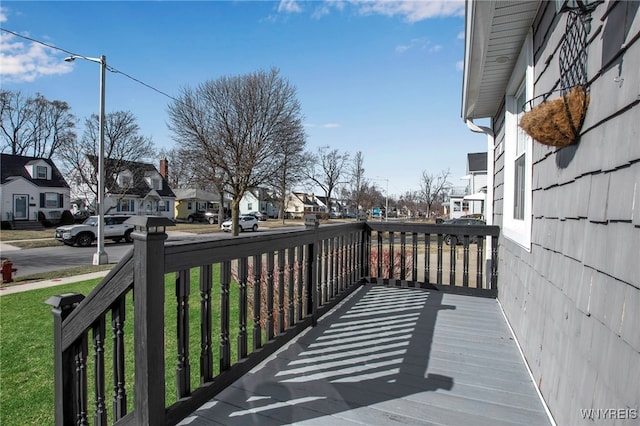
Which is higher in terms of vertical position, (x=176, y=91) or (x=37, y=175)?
(x=176, y=91)

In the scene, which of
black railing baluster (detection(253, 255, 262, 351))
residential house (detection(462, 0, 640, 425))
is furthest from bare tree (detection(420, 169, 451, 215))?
black railing baluster (detection(253, 255, 262, 351))

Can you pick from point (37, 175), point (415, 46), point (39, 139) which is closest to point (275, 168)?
point (415, 46)

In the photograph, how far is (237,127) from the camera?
16.2 metres

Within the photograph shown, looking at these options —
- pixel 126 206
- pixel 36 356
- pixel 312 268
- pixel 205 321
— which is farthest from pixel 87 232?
pixel 205 321

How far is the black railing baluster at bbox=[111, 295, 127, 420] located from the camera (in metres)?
1.53

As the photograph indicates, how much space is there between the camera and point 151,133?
81.7 feet

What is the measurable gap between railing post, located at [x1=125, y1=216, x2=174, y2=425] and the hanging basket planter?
5.84 ft

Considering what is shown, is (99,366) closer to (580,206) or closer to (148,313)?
(148,313)

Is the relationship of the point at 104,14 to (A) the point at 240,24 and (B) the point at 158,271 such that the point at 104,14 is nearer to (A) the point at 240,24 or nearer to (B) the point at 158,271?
(A) the point at 240,24

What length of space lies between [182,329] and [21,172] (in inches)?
1211

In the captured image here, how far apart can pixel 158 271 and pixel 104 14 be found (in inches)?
371

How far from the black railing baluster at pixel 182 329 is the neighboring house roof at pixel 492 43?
8.45ft

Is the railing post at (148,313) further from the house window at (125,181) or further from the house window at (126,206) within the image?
the house window at (126,206)

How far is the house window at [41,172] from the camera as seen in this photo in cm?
2520
